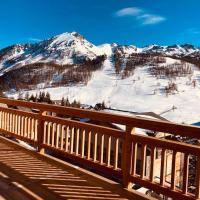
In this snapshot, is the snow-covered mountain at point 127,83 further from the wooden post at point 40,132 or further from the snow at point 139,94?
the wooden post at point 40,132

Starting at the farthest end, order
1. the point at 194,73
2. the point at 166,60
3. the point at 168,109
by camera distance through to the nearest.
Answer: the point at 166,60, the point at 194,73, the point at 168,109

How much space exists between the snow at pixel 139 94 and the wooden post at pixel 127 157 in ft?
301

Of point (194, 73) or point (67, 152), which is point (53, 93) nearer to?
point (194, 73)

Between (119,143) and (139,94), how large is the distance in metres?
127

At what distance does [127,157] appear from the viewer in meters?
4.21

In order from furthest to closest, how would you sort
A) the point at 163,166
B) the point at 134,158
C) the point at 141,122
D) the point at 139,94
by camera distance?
the point at 139,94, the point at 134,158, the point at 141,122, the point at 163,166

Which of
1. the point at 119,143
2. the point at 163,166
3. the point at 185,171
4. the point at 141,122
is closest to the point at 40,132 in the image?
the point at 119,143

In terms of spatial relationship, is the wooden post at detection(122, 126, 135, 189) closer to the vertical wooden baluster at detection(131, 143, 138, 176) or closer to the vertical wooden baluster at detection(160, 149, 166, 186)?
the vertical wooden baluster at detection(131, 143, 138, 176)

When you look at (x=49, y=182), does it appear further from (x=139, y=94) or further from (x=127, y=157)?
(x=139, y=94)

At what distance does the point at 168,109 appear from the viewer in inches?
4301

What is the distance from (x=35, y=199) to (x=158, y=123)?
1568mm

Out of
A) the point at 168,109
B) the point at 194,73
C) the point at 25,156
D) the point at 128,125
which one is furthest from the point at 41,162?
the point at 194,73

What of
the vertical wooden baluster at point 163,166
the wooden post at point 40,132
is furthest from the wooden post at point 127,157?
the wooden post at point 40,132

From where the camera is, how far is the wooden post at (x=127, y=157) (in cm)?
419
